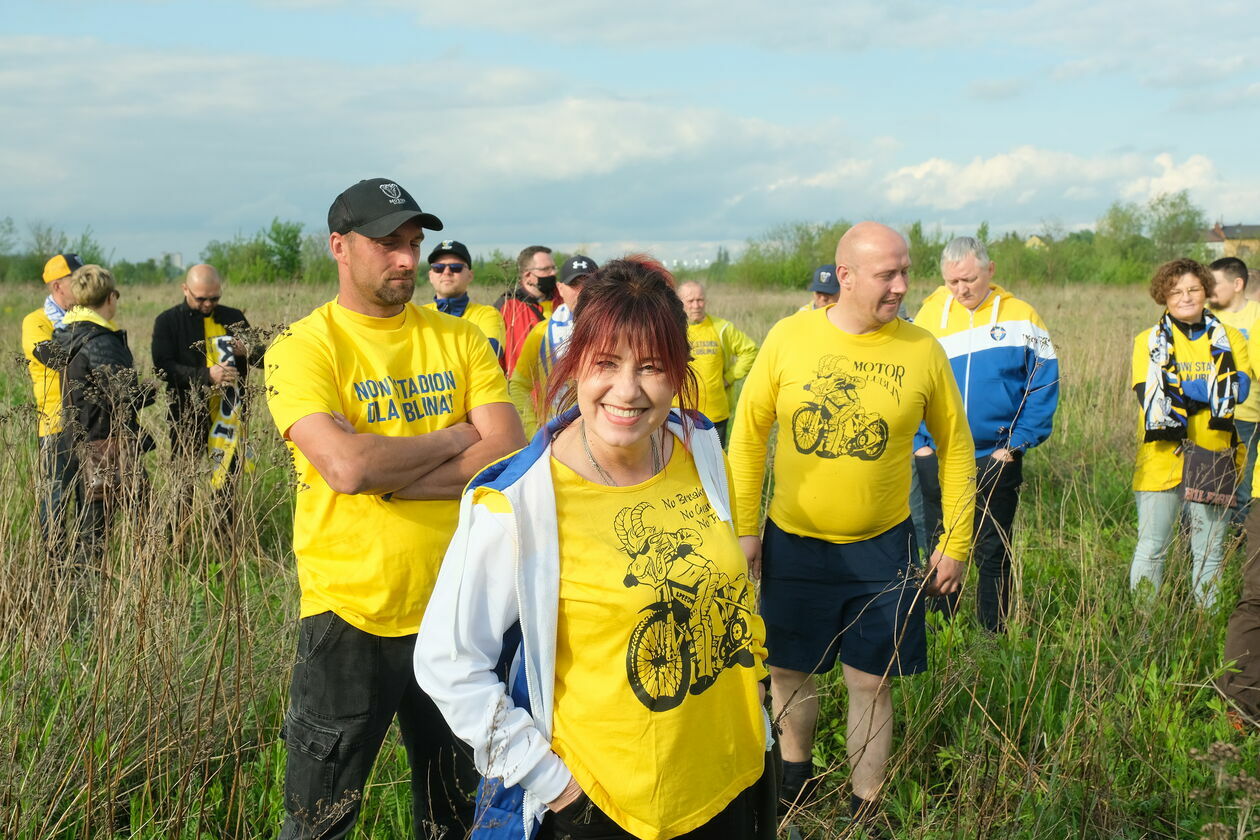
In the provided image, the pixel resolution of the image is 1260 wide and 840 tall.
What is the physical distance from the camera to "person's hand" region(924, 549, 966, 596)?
3553 mm

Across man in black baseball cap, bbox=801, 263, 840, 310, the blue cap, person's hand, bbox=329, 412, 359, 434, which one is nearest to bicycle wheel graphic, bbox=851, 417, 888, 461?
person's hand, bbox=329, 412, 359, 434

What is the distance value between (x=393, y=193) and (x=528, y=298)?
4.03 m

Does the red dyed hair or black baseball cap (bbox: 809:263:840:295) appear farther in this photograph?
black baseball cap (bbox: 809:263:840:295)

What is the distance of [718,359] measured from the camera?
779 cm

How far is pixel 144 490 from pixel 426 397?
55.8 inches

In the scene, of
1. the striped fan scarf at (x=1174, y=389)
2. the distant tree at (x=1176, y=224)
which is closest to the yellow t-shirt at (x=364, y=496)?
the striped fan scarf at (x=1174, y=389)

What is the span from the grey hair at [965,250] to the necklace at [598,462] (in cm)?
374

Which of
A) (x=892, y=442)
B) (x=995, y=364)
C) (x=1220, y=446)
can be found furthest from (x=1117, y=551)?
(x=892, y=442)

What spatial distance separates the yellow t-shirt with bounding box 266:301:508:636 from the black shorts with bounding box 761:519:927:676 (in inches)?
55.7

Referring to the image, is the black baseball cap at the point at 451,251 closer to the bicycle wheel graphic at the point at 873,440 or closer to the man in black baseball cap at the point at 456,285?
the man in black baseball cap at the point at 456,285

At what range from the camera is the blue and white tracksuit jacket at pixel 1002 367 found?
17.2 feet

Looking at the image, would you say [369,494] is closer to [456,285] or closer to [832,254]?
[456,285]

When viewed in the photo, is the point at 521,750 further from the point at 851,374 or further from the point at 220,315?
the point at 220,315

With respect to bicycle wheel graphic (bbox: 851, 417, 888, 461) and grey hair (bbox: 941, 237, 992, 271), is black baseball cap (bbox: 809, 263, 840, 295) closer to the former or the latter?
grey hair (bbox: 941, 237, 992, 271)
